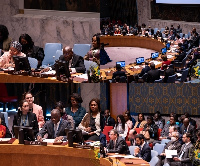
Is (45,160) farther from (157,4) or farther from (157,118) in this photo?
(157,4)

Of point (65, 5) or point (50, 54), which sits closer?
point (50, 54)

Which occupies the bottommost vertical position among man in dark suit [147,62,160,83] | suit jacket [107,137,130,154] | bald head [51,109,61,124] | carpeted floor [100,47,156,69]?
suit jacket [107,137,130,154]

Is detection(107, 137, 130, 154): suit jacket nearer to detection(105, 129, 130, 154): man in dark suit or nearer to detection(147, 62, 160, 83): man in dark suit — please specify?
detection(105, 129, 130, 154): man in dark suit

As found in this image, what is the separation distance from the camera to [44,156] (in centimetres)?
589

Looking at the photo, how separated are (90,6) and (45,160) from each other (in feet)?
16.0

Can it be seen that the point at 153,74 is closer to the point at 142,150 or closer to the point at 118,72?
the point at 118,72

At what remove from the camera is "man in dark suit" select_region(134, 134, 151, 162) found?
22.1 feet

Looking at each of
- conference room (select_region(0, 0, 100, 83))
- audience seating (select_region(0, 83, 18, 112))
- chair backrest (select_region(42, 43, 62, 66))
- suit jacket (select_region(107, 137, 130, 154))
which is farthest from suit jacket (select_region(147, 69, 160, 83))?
suit jacket (select_region(107, 137, 130, 154))

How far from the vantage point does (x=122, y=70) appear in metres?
10.4

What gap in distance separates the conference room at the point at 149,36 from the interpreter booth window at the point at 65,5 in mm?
1436

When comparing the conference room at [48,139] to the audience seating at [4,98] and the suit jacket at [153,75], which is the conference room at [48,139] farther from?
the suit jacket at [153,75]

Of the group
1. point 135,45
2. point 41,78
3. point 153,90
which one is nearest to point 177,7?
point 135,45

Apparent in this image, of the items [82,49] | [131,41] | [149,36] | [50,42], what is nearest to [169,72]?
[82,49]

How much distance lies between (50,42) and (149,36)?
23.7 feet
